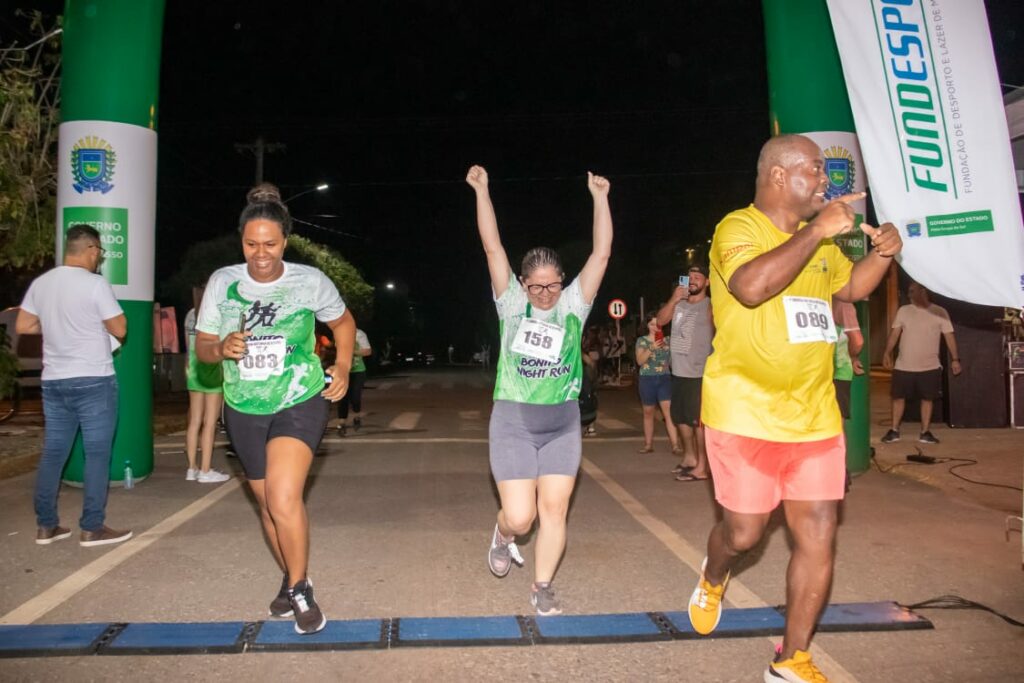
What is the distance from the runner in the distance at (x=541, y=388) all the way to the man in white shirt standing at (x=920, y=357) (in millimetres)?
7783

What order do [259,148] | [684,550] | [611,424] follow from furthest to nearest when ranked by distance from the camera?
[259,148] → [611,424] → [684,550]

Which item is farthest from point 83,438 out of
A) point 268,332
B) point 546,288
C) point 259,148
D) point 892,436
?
point 259,148

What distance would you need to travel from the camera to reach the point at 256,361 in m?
4.30

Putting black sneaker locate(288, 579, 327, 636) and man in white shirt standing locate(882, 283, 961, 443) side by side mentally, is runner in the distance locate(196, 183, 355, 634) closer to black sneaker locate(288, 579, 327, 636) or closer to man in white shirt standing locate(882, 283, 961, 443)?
black sneaker locate(288, 579, 327, 636)

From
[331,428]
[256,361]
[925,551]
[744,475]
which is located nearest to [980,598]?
[925,551]

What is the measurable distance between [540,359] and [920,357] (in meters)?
8.25

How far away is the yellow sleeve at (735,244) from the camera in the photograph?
3.63 metres

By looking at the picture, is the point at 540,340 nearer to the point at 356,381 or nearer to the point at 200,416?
the point at 200,416

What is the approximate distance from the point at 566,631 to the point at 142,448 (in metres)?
6.11

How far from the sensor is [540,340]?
15.7 feet

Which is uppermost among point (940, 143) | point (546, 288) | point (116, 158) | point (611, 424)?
point (116, 158)

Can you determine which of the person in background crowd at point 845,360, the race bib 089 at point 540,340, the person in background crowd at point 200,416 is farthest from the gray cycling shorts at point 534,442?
the person in background crowd at point 200,416

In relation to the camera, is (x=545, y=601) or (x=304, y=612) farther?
(x=545, y=601)

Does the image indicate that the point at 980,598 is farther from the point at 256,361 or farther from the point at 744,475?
the point at 256,361
